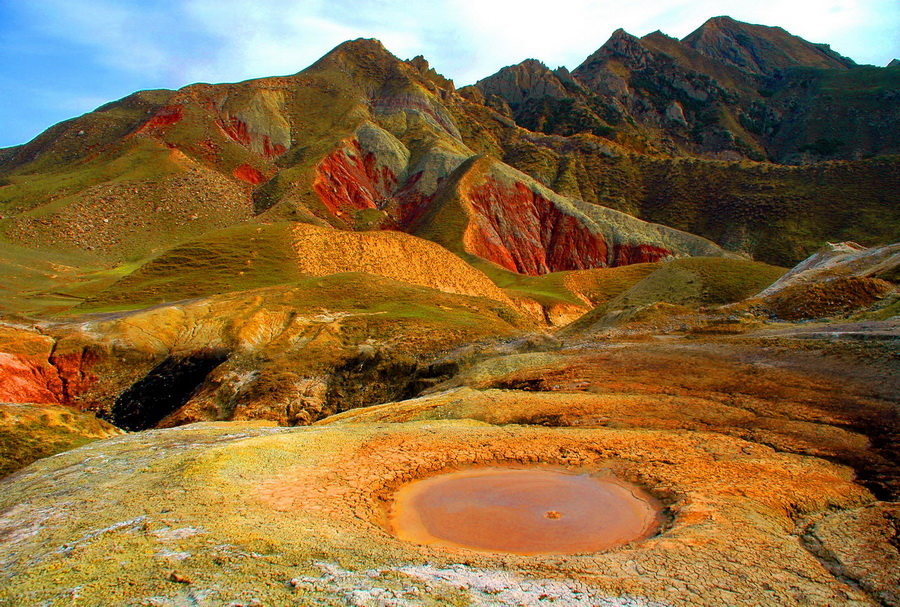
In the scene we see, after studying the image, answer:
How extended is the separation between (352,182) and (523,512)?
93037mm

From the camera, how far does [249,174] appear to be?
95.9 m

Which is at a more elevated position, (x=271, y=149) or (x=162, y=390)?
(x=271, y=149)

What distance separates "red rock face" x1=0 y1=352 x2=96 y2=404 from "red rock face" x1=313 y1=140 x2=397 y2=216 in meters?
65.1

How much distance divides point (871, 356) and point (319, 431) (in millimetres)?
13178

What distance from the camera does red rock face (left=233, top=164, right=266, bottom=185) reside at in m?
94.6

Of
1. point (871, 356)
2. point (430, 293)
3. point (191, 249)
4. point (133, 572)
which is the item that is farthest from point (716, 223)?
point (133, 572)

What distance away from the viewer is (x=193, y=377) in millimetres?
24344

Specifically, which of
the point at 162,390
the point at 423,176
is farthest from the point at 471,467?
the point at 423,176

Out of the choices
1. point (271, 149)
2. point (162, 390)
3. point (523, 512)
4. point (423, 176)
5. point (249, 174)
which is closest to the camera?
point (523, 512)

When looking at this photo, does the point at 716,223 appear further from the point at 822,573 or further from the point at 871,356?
the point at 822,573

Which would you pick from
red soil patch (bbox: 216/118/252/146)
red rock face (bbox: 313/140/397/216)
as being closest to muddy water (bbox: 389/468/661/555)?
red rock face (bbox: 313/140/397/216)

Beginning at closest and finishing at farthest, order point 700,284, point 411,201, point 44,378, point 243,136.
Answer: point 44,378 < point 700,284 < point 411,201 < point 243,136

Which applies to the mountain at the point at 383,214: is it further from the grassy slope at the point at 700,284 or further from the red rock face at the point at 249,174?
the red rock face at the point at 249,174

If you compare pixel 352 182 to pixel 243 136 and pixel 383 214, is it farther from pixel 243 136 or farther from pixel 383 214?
pixel 243 136
